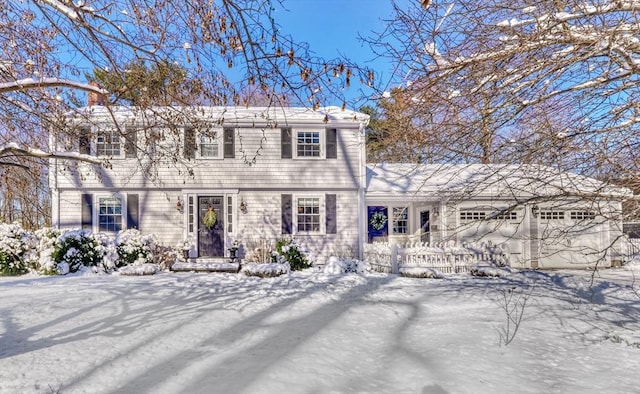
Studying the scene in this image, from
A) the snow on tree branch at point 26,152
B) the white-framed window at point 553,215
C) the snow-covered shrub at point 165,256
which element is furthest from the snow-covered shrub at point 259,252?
the white-framed window at point 553,215

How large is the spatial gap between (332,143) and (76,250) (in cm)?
871

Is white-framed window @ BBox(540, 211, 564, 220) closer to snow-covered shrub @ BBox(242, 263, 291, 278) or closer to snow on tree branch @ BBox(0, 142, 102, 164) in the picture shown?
snow-covered shrub @ BBox(242, 263, 291, 278)

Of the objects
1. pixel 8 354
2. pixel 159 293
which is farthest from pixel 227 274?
pixel 8 354

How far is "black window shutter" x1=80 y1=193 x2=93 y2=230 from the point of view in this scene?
12.0 metres

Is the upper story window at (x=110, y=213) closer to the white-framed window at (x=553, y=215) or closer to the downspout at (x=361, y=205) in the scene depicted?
the downspout at (x=361, y=205)

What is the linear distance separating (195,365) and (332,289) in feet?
15.7

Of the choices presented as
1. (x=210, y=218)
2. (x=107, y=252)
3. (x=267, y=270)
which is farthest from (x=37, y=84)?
(x=210, y=218)

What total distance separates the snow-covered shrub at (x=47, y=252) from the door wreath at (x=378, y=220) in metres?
11.5

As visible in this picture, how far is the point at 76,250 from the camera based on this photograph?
Answer: 10414 millimetres

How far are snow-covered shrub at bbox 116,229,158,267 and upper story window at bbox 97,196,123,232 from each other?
0.86 meters

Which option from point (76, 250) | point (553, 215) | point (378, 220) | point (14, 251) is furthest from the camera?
point (378, 220)

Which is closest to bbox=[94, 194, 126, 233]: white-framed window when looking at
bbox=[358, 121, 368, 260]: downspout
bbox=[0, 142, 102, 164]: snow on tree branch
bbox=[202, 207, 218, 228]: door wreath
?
bbox=[202, 207, 218, 228]: door wreath

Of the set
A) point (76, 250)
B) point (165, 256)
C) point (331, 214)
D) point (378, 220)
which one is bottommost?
point (165, 256)

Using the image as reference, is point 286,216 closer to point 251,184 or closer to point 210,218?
point 251,184
